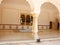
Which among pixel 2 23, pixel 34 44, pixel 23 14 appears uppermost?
pixel 23 14

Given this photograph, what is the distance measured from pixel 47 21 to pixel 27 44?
9657 mm

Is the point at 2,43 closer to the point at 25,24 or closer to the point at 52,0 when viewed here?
the point at 52,0

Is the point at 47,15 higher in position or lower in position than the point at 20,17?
higher

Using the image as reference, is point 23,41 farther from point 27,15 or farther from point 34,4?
point 27,15

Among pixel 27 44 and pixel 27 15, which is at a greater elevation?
pixel 27 15

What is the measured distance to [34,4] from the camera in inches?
320

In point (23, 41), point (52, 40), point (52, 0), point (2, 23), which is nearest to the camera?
point (23, 41)

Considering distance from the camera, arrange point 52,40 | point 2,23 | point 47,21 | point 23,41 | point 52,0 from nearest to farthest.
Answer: point 23,41, point 52,40, point 52,0, point 2,23, point 47,21

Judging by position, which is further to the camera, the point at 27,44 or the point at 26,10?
the point at 26,10

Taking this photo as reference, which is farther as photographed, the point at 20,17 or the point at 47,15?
the point at 47,15

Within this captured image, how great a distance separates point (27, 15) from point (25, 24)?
1.06 metres

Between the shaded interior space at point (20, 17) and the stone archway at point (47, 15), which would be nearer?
the shaded interior space at point (20, 17)

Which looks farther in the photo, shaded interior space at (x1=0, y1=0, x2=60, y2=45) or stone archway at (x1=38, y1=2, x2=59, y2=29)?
stone archway at (x1=38, y1=2, x2=59, y2=29)

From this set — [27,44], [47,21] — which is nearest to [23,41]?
[27,44]
